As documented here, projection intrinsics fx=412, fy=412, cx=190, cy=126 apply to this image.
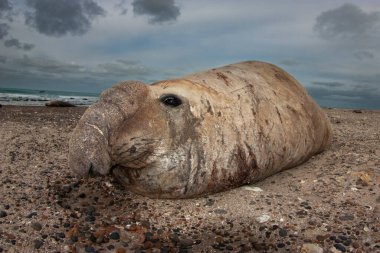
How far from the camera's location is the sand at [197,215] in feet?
12.1

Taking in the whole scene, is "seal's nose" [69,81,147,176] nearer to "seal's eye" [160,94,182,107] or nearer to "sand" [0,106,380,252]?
"seal's eye" [160,94,182,107]

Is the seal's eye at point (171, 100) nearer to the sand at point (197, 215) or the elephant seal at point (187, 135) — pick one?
the elephant seal at point (187, 135)

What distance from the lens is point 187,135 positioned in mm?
4297

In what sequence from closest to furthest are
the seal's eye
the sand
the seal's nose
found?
the sand → the seal's nose → the seal's eye

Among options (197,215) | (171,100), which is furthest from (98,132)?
(197,215)

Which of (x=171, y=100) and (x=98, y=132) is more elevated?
(x=171, y=100)

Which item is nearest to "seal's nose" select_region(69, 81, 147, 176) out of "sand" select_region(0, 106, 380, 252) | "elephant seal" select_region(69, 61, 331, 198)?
"elephant seal" select_region(69, 61, 331, 198)

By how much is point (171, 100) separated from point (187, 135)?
42cm

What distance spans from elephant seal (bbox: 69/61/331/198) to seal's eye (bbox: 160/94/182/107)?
0.01m

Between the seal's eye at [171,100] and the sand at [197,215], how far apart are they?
107 centimetres

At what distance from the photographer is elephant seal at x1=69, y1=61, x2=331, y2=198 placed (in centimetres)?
404

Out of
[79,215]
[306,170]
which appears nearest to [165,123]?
[79,215]

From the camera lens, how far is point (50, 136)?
776 cm

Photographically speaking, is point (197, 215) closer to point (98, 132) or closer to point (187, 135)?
point (187, 135)
